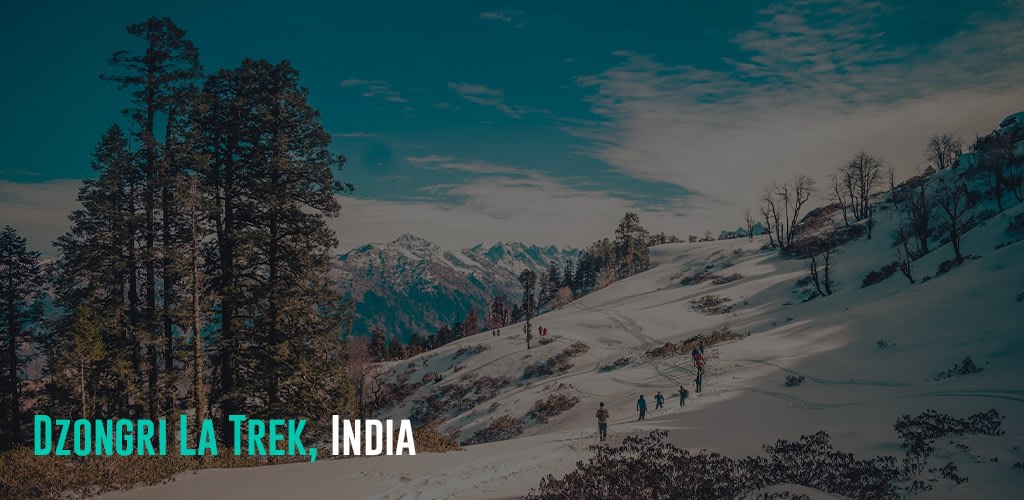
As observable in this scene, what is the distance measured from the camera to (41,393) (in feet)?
81.0

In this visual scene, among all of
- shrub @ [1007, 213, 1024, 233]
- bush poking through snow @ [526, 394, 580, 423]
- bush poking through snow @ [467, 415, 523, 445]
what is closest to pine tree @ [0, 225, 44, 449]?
bush poking through snow @ [467, 415, 523, 445]

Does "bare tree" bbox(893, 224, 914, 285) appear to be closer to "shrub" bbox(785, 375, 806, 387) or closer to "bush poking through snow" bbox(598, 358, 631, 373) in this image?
"shrub" bbox(785, 375, 806, 387)

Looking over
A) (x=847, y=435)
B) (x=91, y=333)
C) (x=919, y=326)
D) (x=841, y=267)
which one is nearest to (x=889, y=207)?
(x=841, y=267)

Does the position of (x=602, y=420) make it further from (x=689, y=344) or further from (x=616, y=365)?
(x=689, y=344)

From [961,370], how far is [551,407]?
23.2 metres

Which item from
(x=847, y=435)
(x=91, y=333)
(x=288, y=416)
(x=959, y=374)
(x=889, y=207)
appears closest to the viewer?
(x=847, y=435)

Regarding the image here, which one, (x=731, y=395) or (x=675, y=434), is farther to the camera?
(x=731, y=395)

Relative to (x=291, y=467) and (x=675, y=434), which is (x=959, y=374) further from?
(x=291, y=467)

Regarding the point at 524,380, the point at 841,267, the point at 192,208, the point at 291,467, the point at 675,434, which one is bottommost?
the point at 524,380

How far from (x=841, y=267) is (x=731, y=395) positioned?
160 ft

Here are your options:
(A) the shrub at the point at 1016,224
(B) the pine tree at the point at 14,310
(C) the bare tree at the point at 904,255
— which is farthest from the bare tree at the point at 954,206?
(B) the pine tree at the point at 14,310

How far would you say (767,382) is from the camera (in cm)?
2788

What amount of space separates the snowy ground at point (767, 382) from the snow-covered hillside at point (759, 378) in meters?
0.09

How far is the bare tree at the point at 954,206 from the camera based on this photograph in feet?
133
